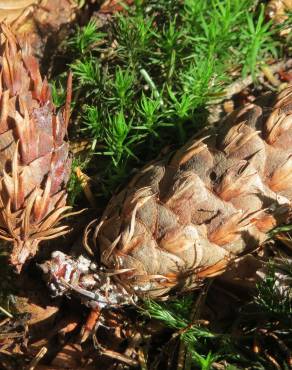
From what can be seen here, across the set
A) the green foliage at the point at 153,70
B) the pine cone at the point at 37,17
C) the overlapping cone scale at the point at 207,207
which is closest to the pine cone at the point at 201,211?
the overlapping cone scale at the point at 207,207

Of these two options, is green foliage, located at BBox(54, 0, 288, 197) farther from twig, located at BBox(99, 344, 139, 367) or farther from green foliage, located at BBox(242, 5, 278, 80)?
twig, located at BBox(99, 344, 139, 367)

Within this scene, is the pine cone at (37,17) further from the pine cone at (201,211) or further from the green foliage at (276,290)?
the green foliage at (276,290)

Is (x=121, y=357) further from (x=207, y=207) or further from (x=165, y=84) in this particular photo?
(x=165, y=84)

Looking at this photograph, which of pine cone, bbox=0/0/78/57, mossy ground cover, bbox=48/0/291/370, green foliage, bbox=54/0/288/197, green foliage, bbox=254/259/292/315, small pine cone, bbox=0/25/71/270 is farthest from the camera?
pine cone, bbox=0/0/78/57

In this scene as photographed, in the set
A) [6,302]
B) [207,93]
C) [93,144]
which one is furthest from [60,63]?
[6,302]

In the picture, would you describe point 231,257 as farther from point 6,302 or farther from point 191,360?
point 6,302

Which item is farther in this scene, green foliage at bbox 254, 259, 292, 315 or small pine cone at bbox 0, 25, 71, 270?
green foliage at bbox 254, 259, 292, 315

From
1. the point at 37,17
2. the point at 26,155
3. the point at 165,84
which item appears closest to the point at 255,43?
the point at 165,84

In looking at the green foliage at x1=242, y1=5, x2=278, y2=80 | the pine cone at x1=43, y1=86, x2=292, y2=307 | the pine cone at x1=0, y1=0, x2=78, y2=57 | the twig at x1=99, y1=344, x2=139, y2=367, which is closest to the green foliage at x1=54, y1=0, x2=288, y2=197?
the green foliage at x1=242, y1=5, x2=278, y2=80

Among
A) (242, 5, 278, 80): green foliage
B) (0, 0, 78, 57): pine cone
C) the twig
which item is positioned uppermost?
(0, 0, 78, 57): pine cone
